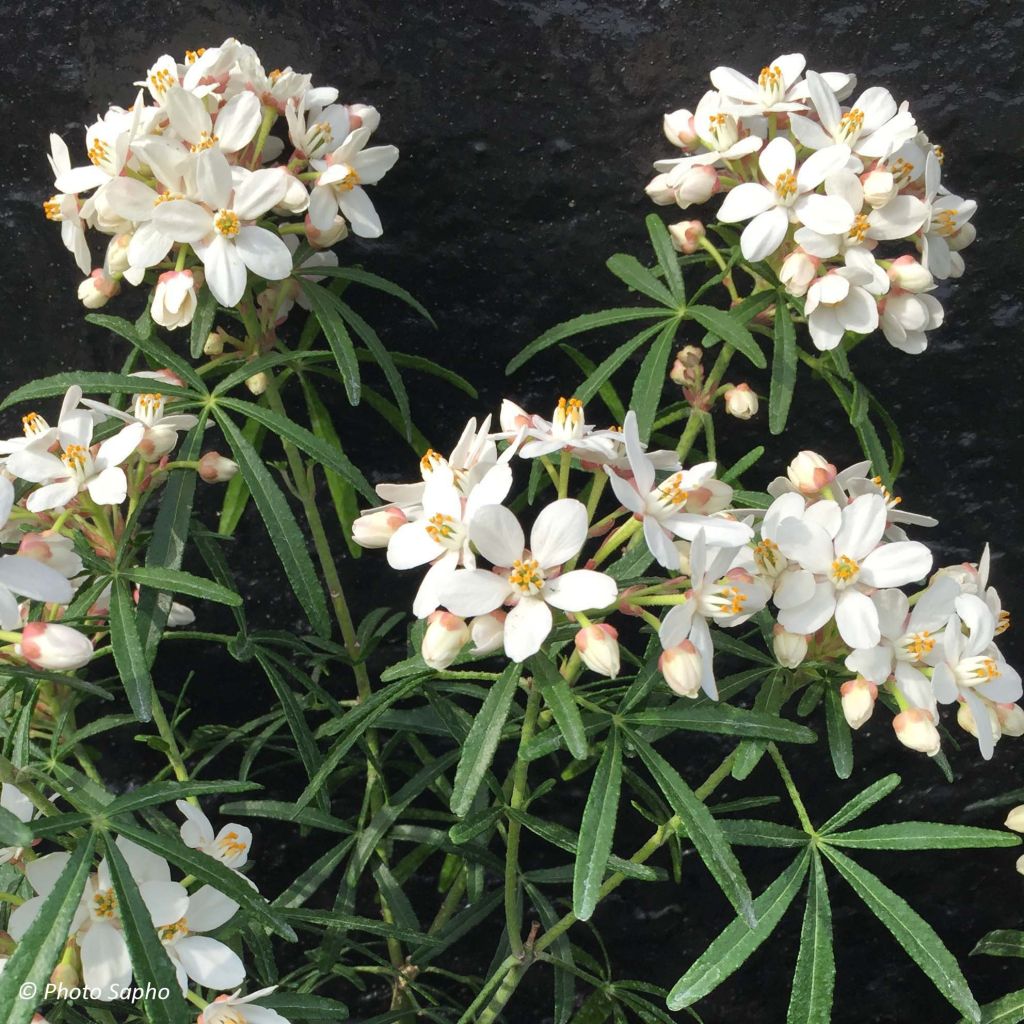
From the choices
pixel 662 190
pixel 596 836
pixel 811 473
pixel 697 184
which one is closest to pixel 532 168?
pixel 662 190

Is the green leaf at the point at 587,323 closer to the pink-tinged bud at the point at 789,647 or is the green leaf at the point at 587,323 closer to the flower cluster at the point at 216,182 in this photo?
the flower cluster at the point at 216,182

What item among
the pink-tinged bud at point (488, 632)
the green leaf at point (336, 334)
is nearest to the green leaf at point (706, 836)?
the pink-tinged bud at point (488, 632)

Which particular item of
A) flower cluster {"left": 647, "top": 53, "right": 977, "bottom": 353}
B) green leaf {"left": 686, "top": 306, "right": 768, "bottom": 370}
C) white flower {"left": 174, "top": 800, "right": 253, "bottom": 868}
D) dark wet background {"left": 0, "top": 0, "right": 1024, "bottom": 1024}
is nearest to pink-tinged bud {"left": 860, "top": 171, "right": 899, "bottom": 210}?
flower cluster {"left": 647, "top": 53, "right": 977, "bottom": 353}

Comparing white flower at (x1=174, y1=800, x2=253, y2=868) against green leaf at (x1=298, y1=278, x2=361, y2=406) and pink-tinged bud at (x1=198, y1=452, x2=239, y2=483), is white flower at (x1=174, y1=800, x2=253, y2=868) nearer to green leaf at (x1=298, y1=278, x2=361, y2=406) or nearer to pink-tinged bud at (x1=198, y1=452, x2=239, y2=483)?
pink-tinged bud at (x1=198, y1=452, x2=239, y2=483)

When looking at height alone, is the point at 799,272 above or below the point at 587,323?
above

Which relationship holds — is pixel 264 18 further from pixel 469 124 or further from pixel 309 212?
pixel 309 212

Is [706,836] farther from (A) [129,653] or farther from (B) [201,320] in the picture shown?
(B) [201,320]

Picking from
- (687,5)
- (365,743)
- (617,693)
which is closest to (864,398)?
(617,693)

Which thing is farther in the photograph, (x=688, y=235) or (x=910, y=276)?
(x=688, y=235)
